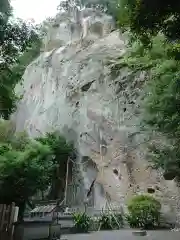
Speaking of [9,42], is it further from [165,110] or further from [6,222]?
[165,110]

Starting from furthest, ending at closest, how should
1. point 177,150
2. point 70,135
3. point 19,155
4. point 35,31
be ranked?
point 70,135 → point 177,150 → point 19,155 → point 35,31

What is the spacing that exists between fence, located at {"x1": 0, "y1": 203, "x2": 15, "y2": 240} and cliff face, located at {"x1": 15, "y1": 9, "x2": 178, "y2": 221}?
810cm

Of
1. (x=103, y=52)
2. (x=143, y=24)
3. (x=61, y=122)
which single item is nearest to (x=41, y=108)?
(x=61, y=122)

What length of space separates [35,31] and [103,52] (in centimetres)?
1567

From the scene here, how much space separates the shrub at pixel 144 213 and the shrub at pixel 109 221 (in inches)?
18.0

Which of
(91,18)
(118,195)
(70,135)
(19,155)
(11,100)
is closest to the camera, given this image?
(11,100)

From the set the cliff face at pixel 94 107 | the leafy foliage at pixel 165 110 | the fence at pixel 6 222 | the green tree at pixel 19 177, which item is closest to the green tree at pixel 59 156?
the cliff face at pixel 94 107

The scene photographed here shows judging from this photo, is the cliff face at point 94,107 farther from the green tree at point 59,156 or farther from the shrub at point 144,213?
the shrub at point 144,213

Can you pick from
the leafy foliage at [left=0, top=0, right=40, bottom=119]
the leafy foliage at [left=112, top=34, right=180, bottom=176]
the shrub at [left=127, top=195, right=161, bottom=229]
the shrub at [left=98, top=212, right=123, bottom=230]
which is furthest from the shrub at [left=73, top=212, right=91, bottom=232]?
the leafy foliage at [left=0, top=0, right=40, bottom=119]

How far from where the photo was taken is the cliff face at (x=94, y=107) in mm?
15586

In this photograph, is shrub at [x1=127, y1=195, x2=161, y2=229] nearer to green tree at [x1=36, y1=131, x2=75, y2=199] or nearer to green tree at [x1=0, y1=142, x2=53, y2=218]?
green tree at [x1=0, y1=142, x2=53, y2=218]

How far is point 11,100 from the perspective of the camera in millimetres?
7551

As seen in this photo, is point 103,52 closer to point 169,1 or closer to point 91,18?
point 91,18

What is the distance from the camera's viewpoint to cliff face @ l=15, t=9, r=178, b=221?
1559 centimetres
